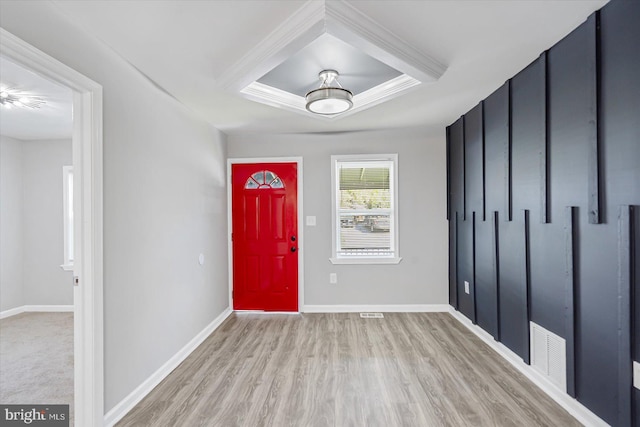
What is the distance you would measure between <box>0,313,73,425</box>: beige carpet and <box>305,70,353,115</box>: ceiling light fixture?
2.87m

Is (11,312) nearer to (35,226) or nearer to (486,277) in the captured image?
(35,226)

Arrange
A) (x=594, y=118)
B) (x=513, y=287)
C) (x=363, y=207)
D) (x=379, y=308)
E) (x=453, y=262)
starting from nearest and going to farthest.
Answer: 1. (x=594, y=118)
2. (x=513, y=287)
3. (x=453, y=262)
4. (x=379, y=308)
5. (x=363, y=207)

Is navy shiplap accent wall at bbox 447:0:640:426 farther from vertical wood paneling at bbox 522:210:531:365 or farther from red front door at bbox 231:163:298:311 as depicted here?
red front door at bbox 231:163:298:311

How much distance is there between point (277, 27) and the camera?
1786 mm

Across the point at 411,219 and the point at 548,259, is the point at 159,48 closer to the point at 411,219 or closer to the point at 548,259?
the point at 548,259

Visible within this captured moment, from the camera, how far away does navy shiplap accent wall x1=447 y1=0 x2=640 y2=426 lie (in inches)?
60.7

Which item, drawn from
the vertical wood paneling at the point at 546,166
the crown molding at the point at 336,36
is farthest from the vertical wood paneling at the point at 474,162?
the crown molding at the point at 336,36

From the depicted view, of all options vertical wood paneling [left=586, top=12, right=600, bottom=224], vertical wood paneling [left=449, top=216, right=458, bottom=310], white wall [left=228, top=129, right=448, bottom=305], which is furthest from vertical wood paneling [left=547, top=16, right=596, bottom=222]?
white wall [left=228, top=129, right=448, bottom=305]

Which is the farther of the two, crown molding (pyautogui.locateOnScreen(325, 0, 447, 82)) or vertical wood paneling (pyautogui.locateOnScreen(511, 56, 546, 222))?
vertical wood paneling (pyautogui.locateOnScreen(511, 56, 546, 222))

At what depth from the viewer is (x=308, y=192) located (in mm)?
4203

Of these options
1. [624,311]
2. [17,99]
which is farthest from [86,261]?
[624,311]

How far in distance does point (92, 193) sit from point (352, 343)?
2.60 metres

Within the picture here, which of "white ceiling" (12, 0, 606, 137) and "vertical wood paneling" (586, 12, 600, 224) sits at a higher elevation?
"white ceiling" (12, 0, 606, 137)

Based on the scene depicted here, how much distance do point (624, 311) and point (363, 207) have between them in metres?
2.91
